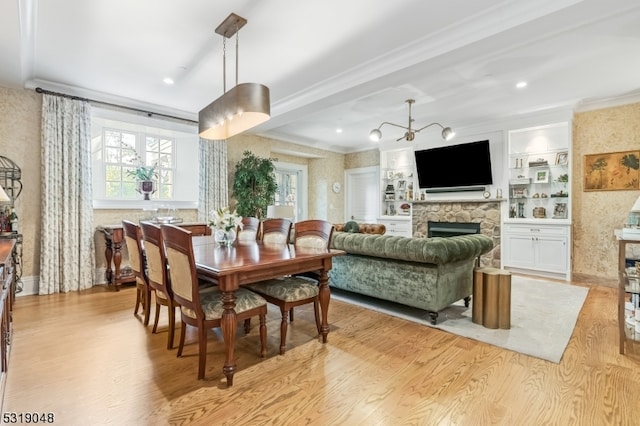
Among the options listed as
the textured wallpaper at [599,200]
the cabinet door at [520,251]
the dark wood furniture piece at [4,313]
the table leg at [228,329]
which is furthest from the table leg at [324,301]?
the textured wallpaper at [599,200]

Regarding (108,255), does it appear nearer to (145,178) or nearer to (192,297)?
(145,178)

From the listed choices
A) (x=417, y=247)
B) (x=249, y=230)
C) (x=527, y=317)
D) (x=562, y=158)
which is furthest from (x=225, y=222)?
(x=562, y=158)

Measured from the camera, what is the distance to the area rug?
2613 mm

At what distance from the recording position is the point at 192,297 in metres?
2.05

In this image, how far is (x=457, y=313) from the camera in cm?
338

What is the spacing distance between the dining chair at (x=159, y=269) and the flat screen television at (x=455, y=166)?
18.3ft

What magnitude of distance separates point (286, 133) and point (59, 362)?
5.30 meters

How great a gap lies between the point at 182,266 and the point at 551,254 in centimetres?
557

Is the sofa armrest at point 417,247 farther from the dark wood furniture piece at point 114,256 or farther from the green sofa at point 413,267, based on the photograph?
the dark wood furniture piece at point 114,256

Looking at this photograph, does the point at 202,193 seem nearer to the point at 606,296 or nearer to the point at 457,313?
the point at 457,313

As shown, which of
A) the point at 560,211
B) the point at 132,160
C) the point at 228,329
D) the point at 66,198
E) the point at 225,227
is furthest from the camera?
the point at 560,211

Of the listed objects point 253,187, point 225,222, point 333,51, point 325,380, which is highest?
point 333,51

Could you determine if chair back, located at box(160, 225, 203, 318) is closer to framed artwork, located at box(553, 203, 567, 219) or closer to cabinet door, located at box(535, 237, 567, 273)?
cabinet door, located at box(535, 237, 567, 273)

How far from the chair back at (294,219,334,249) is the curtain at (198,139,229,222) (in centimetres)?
284
